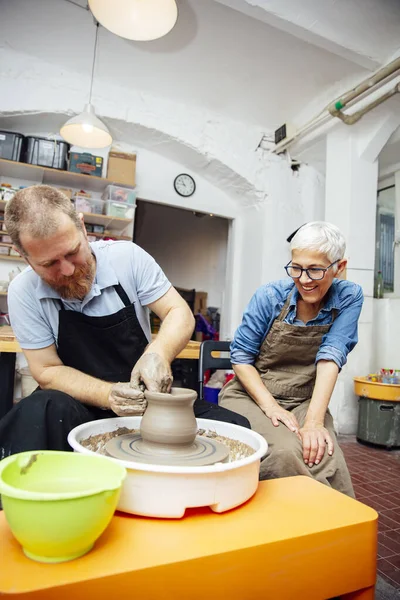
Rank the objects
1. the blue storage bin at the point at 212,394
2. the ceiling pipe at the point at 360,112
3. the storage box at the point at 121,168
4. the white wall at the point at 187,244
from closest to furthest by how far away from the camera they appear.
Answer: the ceiling pipe at the point at 360,112 < the blue storage bin at the point at 212,394 < the storage box at the point at 121,168 < the white wall at the point at 187,244

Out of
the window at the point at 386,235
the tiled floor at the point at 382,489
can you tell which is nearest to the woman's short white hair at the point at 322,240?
the tiled floor at the point at 382,489

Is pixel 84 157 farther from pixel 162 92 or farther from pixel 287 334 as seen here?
pixel 287 334

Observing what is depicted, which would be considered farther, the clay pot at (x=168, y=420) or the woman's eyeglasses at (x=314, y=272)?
the woman's eyeglasses at (x=314, y=272)

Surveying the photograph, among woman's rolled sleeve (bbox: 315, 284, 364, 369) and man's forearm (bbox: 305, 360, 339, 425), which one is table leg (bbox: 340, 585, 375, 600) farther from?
woman's rolled sleeve (bbox: 315, 284, 364, 369)

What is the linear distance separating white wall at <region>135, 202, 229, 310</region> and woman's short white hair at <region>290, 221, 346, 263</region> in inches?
211

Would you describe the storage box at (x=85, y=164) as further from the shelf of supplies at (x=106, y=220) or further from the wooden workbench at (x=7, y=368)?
the wooden workbench at (x=7, y=368)

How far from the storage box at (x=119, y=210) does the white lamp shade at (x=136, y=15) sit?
176 cm

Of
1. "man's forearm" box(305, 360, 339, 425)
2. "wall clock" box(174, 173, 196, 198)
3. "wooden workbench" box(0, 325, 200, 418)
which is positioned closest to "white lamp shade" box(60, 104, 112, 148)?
"wall clock" box(174, 173, 196, 198)

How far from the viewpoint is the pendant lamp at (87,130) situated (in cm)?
341

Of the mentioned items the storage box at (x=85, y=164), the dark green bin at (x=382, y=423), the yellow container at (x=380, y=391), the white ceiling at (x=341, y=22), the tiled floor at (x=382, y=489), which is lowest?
the tiled floor at (x=382, y=489)

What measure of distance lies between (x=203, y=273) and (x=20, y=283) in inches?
251

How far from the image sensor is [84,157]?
4.21 m

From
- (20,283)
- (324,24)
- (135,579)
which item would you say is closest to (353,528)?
(135,579)

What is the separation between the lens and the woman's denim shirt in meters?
1.77
